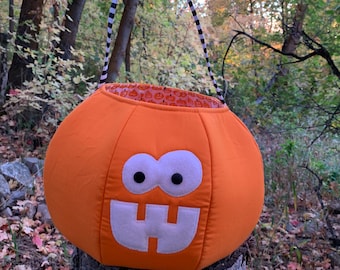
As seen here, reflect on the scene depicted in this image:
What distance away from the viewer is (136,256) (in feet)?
3.45

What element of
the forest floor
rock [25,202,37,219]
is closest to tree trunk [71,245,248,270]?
the forest floor

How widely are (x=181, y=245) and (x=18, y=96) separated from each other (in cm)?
374

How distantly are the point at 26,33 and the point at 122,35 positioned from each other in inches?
Answer: 45.4

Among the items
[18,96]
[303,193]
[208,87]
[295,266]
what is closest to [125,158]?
[295,266]

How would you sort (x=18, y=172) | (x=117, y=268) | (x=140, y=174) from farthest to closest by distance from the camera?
(x=18, y=172), (x=117, y=268), (x=140, y=174)

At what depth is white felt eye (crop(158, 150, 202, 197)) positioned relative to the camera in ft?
3.30

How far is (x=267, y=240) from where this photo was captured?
300 cm

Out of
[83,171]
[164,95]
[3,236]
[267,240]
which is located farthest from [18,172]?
[83,171]

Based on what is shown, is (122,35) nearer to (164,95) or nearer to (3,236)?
(3,236)

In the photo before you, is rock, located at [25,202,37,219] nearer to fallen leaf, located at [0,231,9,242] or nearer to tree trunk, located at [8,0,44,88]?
fallen leaf, located at [0,231,9,242]

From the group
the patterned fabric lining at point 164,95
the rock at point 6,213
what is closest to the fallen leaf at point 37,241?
the rock at point 6,213

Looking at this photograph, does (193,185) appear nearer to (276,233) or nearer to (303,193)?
(276,233)

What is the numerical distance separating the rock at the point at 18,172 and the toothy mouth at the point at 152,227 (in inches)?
103

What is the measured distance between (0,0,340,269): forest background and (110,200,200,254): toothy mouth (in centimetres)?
150
